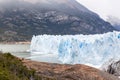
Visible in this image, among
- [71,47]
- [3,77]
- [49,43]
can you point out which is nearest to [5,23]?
[49,43]

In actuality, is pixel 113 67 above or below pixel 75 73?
above

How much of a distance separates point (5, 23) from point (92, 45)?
129235 millimetres

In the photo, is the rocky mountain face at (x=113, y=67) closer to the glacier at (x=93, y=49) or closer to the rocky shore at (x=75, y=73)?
the rocky shore at (x=75, y=73)

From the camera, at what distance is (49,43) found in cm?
6062

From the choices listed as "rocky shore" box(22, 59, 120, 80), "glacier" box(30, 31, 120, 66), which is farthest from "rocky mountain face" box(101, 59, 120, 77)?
"glacier" box(30, 31, 120, 66)

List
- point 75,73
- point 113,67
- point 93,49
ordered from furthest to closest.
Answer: point 93,49
point 113,67
point 75,73

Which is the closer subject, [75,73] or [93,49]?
[75,73]

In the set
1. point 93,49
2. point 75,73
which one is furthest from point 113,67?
point 93,49

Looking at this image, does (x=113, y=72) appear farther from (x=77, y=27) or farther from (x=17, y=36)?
(x=77, y=27)

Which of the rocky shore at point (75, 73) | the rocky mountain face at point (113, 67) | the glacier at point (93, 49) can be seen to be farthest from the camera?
the glacier at point (93, 49)

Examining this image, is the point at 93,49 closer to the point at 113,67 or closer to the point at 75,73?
the point at 113,67

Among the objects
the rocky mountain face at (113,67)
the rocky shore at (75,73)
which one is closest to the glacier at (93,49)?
the rocky mountain face at (113,67)

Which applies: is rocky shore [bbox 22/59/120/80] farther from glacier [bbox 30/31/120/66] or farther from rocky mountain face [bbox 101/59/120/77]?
glacier [bbox 30/31/120/66]

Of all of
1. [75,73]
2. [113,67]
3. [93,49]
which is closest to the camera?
[75,73]
